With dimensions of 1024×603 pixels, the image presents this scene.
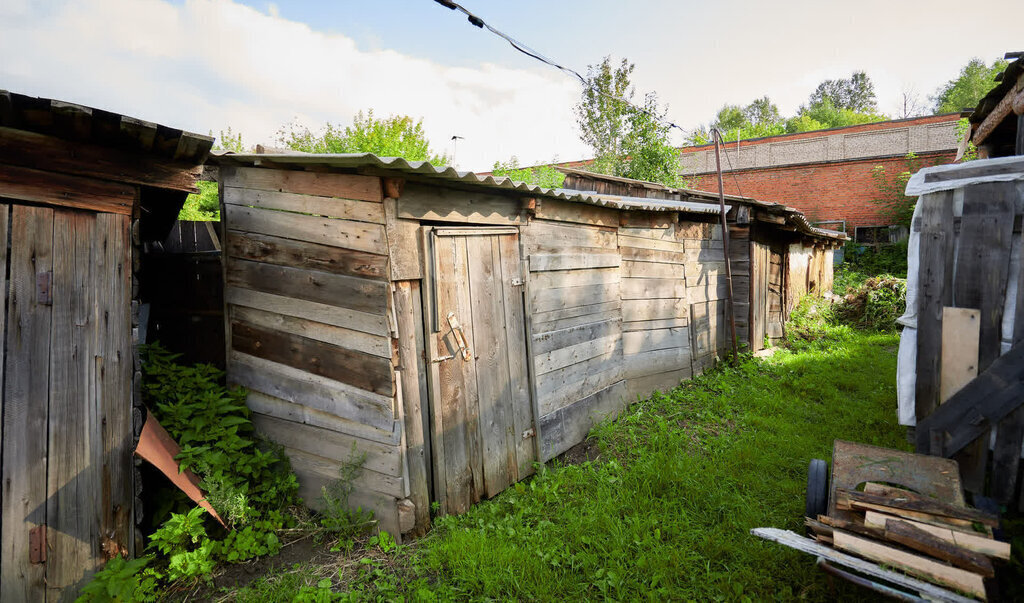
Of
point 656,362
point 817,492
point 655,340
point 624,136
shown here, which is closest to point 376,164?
point 817,492

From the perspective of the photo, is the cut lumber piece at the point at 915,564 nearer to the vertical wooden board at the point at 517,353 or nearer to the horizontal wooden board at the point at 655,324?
the vertical wooden board at the point at 517,353

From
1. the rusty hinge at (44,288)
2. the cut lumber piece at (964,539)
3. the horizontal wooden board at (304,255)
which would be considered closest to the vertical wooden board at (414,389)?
the horizontal wooden board at (304,255)

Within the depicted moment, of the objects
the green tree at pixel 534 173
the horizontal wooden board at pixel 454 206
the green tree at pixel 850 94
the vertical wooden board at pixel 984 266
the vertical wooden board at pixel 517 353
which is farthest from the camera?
the green tree at pixel 850 94

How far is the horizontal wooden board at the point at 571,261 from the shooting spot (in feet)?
16.7

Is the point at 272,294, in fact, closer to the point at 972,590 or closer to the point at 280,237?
the point at 280,237

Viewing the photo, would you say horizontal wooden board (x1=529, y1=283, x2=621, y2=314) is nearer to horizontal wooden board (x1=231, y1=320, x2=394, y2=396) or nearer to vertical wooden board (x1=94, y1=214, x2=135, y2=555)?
horizontal wooden board (x1=231, y1=320, x2=394, y2=396)

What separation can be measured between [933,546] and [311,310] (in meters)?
4.21

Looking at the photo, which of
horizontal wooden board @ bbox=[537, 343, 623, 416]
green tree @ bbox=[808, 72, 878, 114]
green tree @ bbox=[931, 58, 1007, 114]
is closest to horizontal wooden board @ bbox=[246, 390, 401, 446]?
horizontal wooden board @ bbox=[537, 343, 623, 416]

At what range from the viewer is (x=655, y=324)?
7.13 meters

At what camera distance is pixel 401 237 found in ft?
12.2

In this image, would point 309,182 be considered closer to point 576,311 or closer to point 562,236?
point 562,236

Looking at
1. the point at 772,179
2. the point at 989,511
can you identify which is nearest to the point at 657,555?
the point at 989,511

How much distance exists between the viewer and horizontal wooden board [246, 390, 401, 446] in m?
3.69

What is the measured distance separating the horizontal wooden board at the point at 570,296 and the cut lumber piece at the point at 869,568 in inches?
113
